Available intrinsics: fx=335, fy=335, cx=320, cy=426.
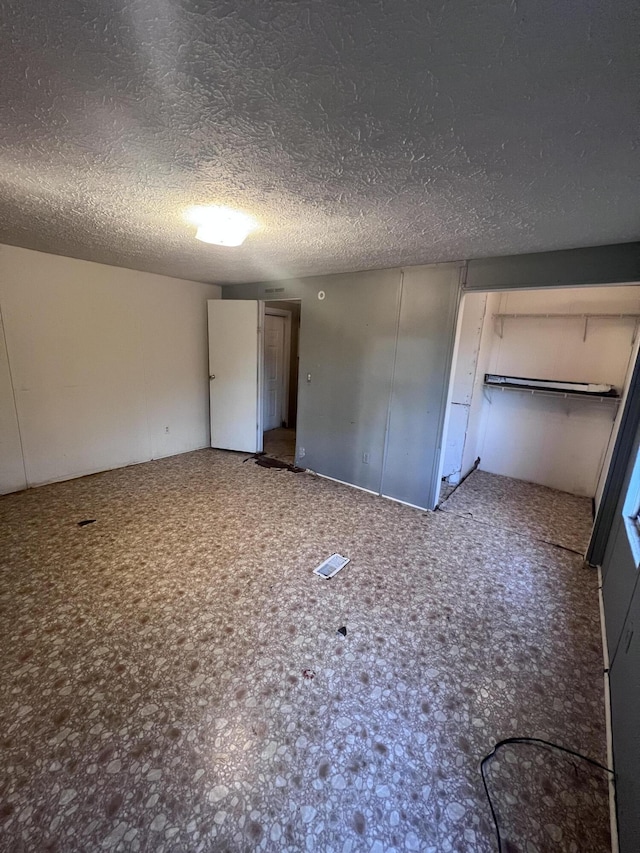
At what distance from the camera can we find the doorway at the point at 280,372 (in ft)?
18.1

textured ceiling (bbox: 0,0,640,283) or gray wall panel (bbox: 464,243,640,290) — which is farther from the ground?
textured ceiling (bbox: 0,0,640,283)

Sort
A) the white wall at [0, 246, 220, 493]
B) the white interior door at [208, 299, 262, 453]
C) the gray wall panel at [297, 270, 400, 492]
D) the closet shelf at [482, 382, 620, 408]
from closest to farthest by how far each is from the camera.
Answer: the white wall at [0, 246, 220, 493] → the gray wall panel at [297, 270, 400, 492] → the closet shelf at [482, 382, 620, 408] → the white interior door at [208, 299, 262, 453]

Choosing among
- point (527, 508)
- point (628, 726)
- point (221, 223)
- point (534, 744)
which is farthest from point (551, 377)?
point (221, 223)

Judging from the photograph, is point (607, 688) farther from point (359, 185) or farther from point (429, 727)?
point (359, 185)

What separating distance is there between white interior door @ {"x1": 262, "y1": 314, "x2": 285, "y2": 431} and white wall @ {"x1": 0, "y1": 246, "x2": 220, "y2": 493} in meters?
1.18

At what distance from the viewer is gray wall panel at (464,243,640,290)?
6.89 ft

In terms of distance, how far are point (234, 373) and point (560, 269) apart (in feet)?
11.6

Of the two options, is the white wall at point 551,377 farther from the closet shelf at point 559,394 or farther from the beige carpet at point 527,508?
the beige carpet at point 527,508

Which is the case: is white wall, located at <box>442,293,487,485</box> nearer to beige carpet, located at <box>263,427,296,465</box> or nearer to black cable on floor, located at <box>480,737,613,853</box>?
beige carpet, located at <box>263,427,296,465</box>

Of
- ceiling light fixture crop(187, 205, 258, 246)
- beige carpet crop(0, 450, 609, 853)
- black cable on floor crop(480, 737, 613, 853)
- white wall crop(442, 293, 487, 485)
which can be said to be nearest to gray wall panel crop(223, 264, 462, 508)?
white wall crop(442, 293, 487, 485)

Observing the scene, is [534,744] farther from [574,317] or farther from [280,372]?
[280,372]

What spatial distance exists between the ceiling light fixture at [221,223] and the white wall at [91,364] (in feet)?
6.67

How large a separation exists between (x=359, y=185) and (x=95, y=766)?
99.2 inches

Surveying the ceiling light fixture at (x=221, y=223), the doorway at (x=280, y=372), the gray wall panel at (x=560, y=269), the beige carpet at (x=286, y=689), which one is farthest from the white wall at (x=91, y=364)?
the gray wall panel at (x=560, y=269)
